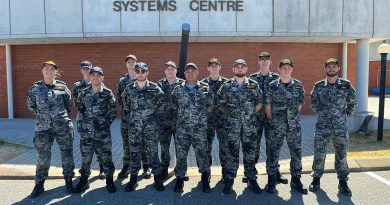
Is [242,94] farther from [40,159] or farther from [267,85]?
[40,159]

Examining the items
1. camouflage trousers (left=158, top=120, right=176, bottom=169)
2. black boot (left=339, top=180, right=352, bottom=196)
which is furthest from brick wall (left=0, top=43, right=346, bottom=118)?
black boot (left=339, top=180, right=352, bottom=196)

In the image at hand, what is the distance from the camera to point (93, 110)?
5160 millimetres

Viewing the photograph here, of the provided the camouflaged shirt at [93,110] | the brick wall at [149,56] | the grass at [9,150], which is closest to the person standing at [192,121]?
the camouflaged shirt at [93,110]

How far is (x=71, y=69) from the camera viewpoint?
13250mm

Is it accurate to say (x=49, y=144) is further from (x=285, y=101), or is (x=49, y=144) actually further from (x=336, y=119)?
(x=336, y=119)

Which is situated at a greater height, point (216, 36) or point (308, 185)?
point (216, 36)

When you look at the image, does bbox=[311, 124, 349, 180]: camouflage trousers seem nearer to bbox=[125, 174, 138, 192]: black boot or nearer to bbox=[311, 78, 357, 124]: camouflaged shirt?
bbox=[311, 78, 357, 124]: camouflaged shirt

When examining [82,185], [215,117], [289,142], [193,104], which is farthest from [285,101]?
[82,185]

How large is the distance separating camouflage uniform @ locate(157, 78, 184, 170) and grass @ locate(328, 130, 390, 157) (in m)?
3.81

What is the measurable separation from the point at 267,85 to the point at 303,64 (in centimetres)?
875

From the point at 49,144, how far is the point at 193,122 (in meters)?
2.15

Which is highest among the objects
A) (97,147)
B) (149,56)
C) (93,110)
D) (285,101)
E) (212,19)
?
(212,19)

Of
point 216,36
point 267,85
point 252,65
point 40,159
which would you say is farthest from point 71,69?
point 267,85

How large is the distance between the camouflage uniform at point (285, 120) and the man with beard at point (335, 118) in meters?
0.29
